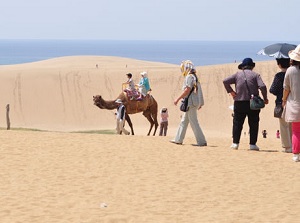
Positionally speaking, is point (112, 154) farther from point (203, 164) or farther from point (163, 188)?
point (163, 188)

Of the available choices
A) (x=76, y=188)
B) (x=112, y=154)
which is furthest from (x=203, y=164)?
(x=76, y=188)

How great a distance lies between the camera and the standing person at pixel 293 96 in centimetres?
1470

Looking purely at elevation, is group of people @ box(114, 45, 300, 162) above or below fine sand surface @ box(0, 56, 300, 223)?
above

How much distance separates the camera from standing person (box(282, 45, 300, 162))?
14.7 meters

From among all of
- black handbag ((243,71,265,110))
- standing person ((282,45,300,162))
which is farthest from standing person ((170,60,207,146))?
Result: standing person ((282,45,300,162))

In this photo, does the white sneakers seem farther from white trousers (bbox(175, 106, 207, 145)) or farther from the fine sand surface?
white trousers (bbox(175, 106, 207, 145))

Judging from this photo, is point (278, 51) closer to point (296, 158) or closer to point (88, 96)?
point (296, 158)

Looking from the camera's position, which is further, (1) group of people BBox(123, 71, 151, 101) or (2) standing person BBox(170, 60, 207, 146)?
(1) group of people BBox(123, 71, 151, 101)

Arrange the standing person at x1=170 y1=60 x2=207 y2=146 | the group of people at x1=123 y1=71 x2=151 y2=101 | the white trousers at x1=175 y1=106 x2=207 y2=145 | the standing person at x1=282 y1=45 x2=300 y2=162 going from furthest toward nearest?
the group of people at x1=123 y1=71 x2=151 y2=101 < the white trousers at x1=175 y1=106 x2=207 y2=145 < the standing person at x1=170 y1=60 x2=207 y2=146 < the standing person at x1=282 y1=45 x2=300 y2=162

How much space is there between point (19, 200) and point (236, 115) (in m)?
6.20

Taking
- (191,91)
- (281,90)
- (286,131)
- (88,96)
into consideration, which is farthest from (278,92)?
(88,96)

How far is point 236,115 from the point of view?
1666 cm

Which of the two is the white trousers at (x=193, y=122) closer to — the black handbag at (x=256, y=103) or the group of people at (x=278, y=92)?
the group of people at (x=278, y=92)

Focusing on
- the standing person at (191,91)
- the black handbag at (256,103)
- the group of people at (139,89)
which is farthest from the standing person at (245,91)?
the group of people at (139,89)
